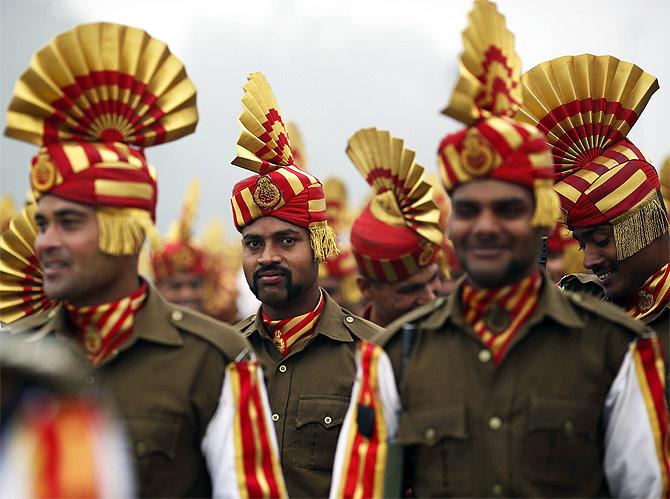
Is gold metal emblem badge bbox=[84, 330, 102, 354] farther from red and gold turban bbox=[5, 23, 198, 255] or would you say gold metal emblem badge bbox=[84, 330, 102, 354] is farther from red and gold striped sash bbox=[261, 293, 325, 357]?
red and gold striped sash bbox=[261, 293, 325, 357]

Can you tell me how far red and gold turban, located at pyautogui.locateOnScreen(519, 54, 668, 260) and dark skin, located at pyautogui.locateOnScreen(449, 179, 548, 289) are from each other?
5.87ft

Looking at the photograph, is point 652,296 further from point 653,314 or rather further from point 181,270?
point 181,270

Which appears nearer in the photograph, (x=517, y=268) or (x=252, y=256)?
(x=517, y=268)

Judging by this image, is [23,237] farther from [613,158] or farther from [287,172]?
[613,158]

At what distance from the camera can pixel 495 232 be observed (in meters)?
4.51

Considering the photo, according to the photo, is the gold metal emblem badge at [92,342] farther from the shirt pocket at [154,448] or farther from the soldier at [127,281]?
the shirt pocket at [154,448]

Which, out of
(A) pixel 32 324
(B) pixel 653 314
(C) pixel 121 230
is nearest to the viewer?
(C) pixel 121 230

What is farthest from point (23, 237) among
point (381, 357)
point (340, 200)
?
point (340, 200)

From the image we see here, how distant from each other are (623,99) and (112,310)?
330 cm

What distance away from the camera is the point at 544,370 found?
457cm

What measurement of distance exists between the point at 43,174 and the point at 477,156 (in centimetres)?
190

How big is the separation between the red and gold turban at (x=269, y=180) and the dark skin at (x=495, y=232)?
7.48 ft

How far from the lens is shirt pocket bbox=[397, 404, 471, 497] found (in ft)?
14.9

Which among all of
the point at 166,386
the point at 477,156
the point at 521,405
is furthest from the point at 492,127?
the point at 166,386
